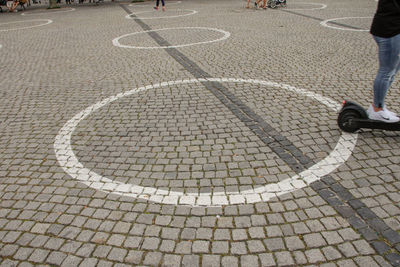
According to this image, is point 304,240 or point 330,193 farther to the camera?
point 330,193

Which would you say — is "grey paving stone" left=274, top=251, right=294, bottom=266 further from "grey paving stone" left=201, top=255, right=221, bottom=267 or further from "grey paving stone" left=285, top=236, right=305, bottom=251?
"grey paving stone" left=201, top=255, right=221, bottom=267

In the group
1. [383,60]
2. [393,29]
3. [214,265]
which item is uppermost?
[393,29]

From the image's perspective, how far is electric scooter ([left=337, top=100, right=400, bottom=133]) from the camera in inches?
190

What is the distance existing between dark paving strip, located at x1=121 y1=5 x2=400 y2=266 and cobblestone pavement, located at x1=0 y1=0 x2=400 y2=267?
0.02 m

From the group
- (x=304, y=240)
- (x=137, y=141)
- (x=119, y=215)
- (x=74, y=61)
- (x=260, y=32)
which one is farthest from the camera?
(x=260, y=32)

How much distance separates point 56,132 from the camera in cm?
564

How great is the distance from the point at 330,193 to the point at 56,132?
4578mm

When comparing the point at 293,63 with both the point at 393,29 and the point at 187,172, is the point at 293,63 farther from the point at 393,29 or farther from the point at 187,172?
the point at 187,172

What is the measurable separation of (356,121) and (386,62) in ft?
3.12

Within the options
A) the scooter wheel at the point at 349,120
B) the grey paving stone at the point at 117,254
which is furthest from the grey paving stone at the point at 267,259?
the scooter wheel at the point at 349,120

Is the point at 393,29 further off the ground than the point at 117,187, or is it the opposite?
the point at 393,29

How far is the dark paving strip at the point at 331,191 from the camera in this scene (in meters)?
3.17

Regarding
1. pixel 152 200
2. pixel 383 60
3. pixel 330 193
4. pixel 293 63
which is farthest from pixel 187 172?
pixel 293 63

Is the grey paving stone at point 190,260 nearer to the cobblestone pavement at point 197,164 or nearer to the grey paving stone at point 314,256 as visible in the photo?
the cobblestone pavement at point 197,164
